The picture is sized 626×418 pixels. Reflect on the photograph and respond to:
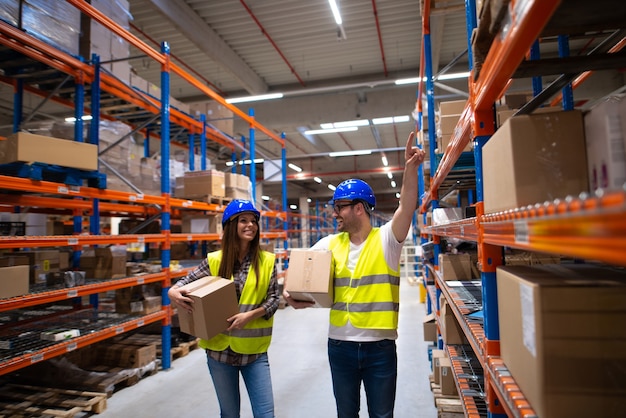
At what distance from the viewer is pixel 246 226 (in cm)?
280

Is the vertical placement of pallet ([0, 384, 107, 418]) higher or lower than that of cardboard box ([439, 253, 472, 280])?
lower

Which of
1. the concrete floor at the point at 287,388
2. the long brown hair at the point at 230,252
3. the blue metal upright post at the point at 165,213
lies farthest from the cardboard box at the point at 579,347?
the blue metal upright post at the point at 165,213

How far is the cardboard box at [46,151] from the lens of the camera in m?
3.44

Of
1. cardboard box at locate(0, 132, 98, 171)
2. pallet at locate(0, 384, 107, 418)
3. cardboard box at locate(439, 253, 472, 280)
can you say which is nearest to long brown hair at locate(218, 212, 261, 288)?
cardboard box at locate(439, 253, 472, 280)

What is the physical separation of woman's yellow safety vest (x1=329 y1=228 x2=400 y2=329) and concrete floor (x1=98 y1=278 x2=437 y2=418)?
2.02 metres

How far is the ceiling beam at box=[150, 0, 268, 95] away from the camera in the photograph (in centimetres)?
667

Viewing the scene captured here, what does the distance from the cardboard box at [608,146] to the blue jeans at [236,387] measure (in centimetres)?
221

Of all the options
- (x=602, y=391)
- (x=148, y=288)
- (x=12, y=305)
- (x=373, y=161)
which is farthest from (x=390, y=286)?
(x=373, y=161)

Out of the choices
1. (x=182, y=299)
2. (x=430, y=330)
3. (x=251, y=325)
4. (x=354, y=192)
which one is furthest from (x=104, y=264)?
(x=430, y=330)

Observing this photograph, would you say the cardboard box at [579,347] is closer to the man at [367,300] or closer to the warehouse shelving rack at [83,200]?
the man at [367,300]

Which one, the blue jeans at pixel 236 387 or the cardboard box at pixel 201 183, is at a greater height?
the cardboard box at pixel 201 183

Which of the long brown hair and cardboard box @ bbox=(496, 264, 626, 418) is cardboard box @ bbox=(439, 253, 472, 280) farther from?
cardboard box @ bbox=(496, 264, 626, 418)

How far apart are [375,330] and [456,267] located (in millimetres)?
1586

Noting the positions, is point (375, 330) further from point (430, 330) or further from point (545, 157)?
point (430, 330)
